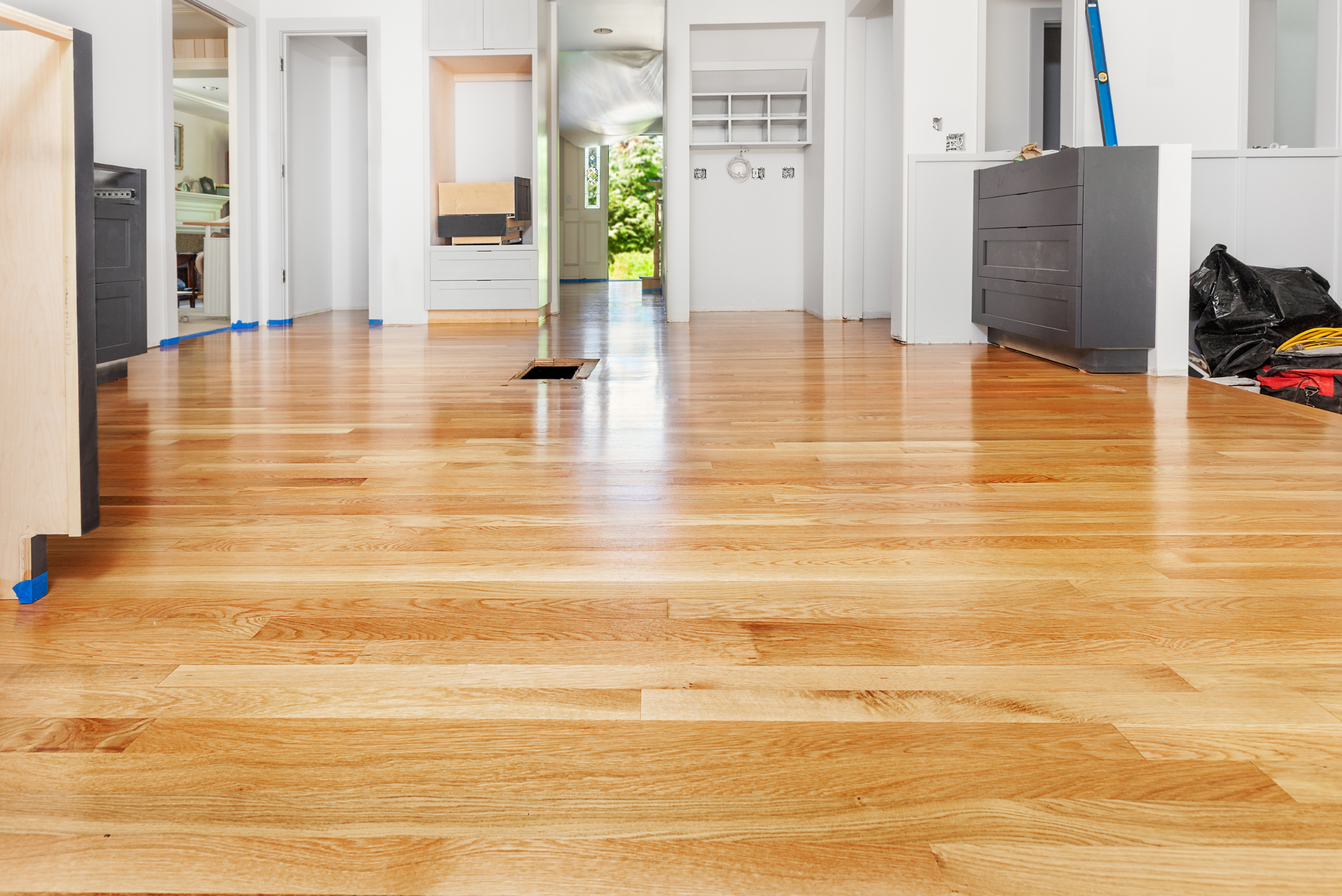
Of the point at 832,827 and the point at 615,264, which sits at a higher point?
the point at 615,264

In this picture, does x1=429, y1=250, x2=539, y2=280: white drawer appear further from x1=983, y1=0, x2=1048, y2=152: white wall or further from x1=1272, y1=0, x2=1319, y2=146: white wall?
x1=1272, y1=0, x2=1319, y2=146: white wall

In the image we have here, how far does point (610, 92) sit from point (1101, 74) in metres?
7.57

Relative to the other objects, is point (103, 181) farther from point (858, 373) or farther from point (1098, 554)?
point (1098, 554)

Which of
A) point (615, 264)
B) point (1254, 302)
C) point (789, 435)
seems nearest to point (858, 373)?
point (789, 435)

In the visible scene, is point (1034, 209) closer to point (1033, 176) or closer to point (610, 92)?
point (1033, 176)

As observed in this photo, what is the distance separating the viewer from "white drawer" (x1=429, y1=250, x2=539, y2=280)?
799 cm

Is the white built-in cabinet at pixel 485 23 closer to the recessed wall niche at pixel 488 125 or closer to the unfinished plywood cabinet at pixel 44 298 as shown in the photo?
the recessed wall niche at pixel 488 125

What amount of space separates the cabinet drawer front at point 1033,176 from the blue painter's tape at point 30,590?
401 cm

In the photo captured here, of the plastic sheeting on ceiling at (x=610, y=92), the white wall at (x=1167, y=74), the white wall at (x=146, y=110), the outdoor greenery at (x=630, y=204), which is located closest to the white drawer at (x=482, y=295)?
the white wall at (x=146, y=110)

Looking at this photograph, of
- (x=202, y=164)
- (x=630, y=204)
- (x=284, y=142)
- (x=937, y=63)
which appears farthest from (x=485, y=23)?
(x=630, y=204)

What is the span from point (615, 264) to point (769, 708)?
53.3ft

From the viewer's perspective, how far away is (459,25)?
776 cm

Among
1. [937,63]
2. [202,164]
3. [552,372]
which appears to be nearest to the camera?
[552,372]

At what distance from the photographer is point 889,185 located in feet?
26.2
